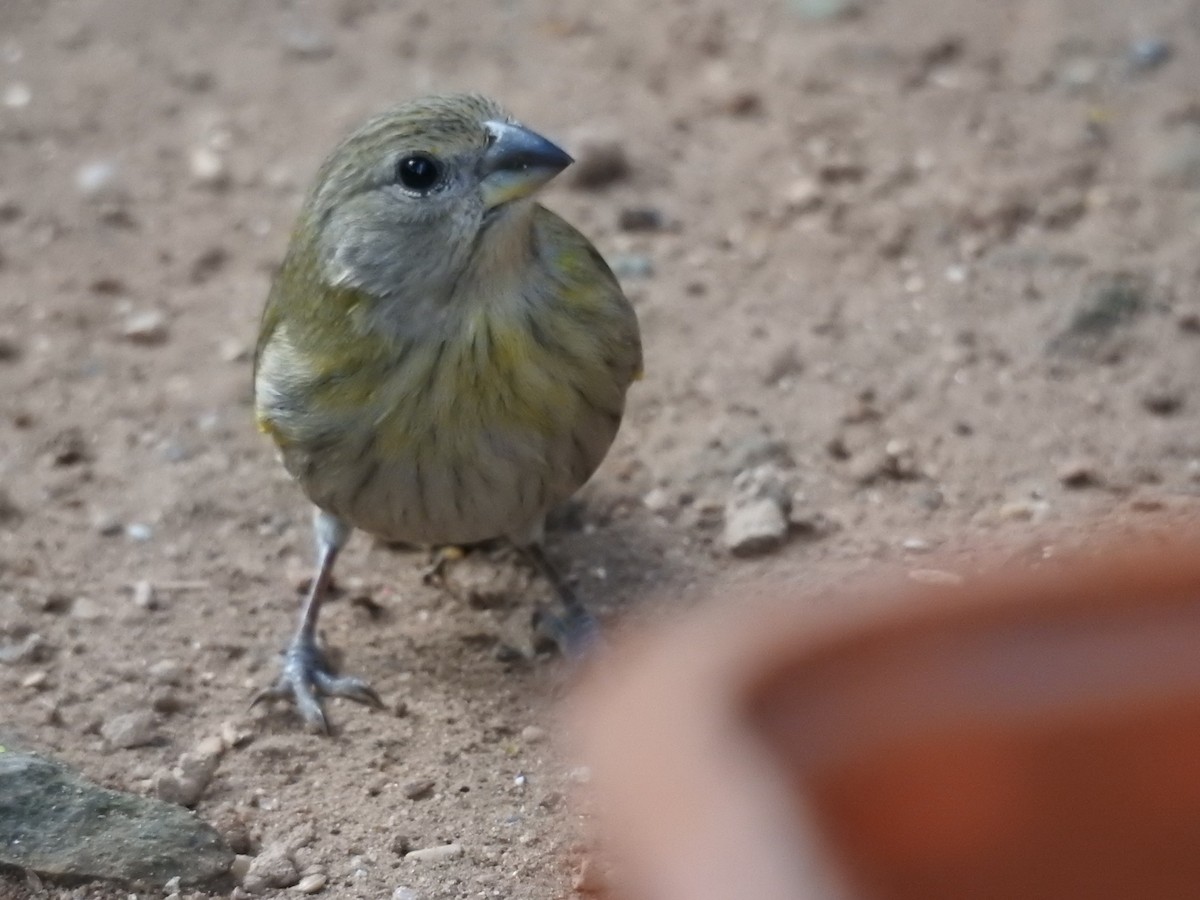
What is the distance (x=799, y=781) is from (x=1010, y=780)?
0.39 metres

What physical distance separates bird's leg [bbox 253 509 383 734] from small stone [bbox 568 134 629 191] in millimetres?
1932

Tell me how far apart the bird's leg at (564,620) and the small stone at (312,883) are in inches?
35.3

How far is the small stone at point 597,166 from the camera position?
5707 mm

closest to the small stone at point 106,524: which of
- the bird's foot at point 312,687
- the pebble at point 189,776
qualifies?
the bird's foot at point 312,687

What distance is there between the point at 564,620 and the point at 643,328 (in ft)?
4.16

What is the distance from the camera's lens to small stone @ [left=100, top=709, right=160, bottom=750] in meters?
3.67

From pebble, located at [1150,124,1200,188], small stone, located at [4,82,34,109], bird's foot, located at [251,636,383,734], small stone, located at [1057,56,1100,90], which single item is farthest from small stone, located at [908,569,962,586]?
small stone, located at [4,82,34,109]

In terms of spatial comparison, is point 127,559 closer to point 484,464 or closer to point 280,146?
point 484,464

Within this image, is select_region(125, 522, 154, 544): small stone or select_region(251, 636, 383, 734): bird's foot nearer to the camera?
select_region(251, 636, 383, 734): bird's foot

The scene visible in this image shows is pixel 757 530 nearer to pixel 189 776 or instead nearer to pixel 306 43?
pixel 189 776

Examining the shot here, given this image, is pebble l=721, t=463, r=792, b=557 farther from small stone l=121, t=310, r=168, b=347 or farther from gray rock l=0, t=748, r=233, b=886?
small stone l=121, t=310, r=168, b=347

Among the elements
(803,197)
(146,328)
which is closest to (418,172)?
(146,328)

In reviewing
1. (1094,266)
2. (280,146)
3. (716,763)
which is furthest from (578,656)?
(280,146)

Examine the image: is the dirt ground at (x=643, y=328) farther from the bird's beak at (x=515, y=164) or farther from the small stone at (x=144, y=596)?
the bird's beak at (x=515, y=164)
